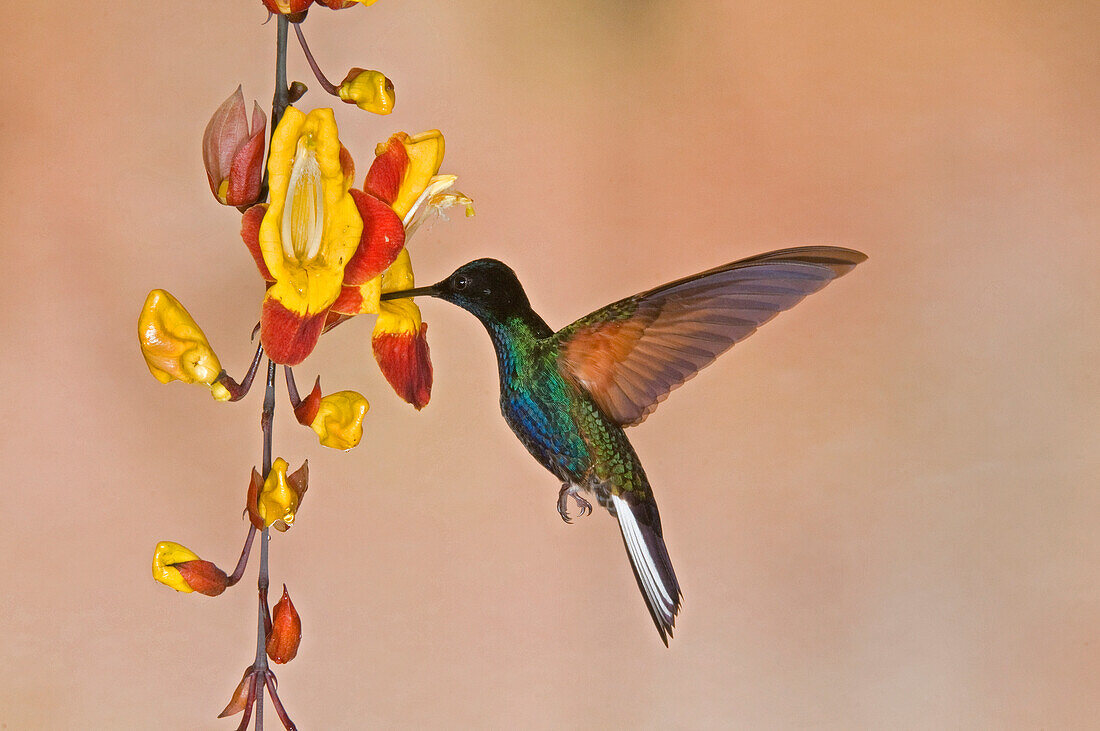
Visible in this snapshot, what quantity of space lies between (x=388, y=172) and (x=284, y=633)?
0.27m

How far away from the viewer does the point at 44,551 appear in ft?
2.50

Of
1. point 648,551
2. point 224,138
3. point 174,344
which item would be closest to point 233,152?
point 224,138

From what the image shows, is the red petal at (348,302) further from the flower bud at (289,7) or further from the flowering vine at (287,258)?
the flower bud at (289,7)

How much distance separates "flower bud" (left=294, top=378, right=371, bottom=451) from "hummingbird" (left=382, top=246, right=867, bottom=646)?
0.08 meters

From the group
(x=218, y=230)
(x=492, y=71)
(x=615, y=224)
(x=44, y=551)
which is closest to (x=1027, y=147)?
(x=615, y=224)

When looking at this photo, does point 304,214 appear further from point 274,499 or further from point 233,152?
point 274,499

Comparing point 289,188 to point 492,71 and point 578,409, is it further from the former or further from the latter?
point 492,71

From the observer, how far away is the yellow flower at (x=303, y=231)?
0.49 metres

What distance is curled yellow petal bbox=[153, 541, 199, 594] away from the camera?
1.70 feet

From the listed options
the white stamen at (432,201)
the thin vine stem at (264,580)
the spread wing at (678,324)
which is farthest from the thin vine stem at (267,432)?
the spread wing at (678,324)

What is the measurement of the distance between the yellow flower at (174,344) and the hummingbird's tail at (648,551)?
0.31 metres

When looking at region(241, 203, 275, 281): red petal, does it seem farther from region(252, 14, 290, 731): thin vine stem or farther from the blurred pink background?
the blurred pink background

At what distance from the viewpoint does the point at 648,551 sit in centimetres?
70

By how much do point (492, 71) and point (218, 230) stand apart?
0.28 m
